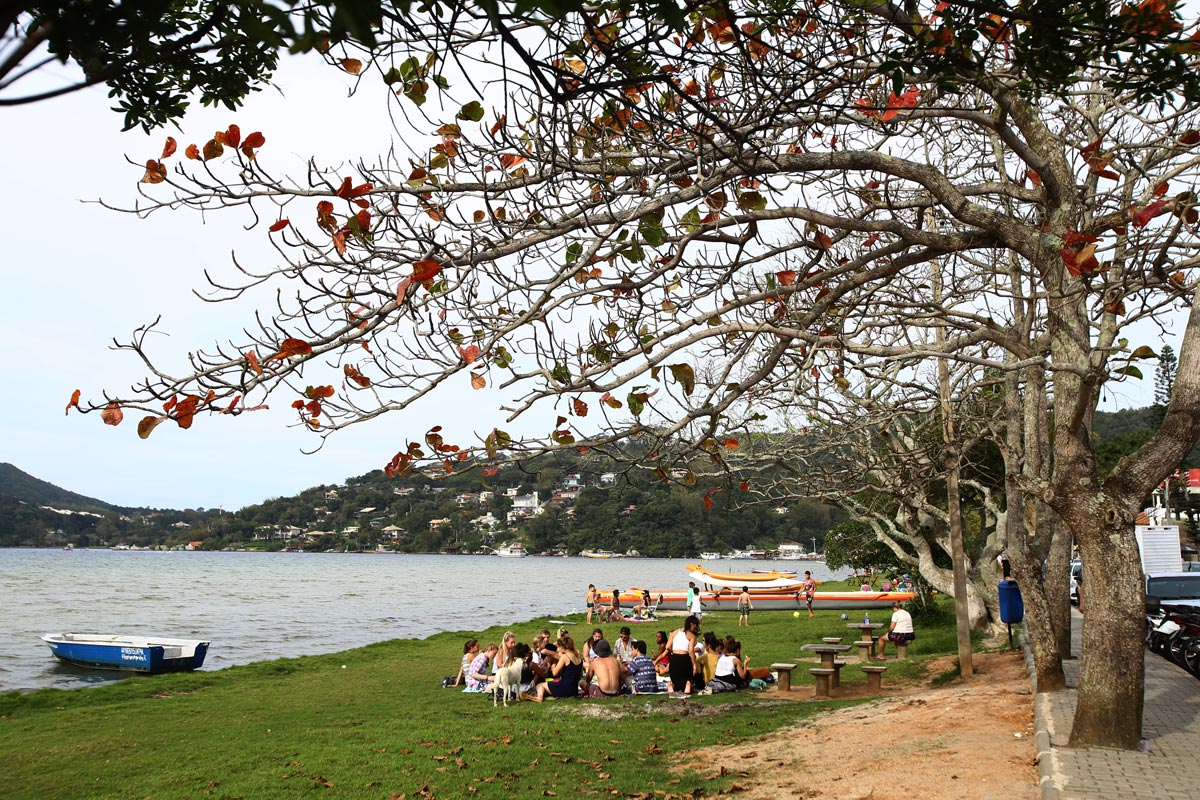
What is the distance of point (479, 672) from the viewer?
48.6 ft

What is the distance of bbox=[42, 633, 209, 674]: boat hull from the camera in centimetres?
2167

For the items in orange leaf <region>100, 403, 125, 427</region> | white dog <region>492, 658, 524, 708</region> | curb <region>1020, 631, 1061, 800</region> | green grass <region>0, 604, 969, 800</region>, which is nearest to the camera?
orange leaf <region>100, 403, 125, 427</region>

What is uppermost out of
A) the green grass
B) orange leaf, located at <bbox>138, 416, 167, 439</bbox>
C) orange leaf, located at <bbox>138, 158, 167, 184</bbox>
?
orange leaf, located at <bbox>138, 158, 167, 184</bbox>

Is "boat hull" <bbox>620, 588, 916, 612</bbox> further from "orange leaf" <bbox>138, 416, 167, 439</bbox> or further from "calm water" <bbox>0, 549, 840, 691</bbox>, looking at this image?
"orange leaf" <bbox>138, 416, 167, 439</bbox>

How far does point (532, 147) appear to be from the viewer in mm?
6285

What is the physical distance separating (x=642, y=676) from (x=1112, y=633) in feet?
26.0

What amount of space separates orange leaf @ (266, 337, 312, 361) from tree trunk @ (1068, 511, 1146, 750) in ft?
18.2

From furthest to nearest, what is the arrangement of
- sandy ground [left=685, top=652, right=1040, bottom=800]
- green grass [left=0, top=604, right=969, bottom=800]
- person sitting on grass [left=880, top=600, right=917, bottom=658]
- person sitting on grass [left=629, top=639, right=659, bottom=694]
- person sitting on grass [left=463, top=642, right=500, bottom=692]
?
person sitting on grass [left=880, top=600, right=917, bottom=658] → person sitting on grass [left=463, top=642, right=500, bottom=692] → person sitting on grass [left=629, top=639, right=659, bottom=694] → green grass [left=0, top=604, right=969, bottom=800] → sandy ground [left=685, top=652, right=1040, bottom=800]

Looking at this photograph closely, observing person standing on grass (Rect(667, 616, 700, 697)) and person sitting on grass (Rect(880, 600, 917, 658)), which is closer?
person standing on grass (Rect(667, 616, 700, 697))

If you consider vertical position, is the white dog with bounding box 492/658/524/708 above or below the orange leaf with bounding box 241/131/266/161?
below

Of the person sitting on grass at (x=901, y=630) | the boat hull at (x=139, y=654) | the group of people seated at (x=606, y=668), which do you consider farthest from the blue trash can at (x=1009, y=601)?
the boat hull at (x=139, y=654)

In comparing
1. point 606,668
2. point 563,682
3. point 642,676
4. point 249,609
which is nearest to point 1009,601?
point 642,676

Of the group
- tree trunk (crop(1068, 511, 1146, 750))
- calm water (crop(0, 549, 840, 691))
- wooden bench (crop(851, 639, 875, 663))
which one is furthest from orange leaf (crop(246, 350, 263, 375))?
calm water (crop(0, 549, 840, 691))

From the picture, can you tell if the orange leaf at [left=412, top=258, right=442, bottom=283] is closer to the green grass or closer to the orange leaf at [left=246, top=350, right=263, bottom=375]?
the orange leaf at [left=246, top=350, right=263, bottom=375]
